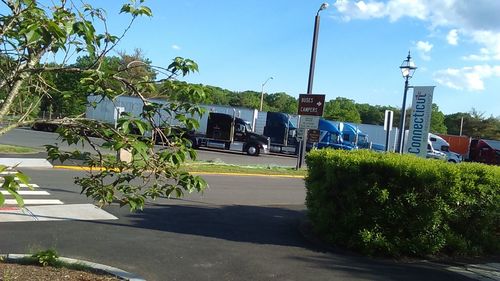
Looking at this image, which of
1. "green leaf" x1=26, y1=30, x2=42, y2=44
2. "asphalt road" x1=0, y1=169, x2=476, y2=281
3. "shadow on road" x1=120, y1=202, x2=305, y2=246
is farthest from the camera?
"shadow on road" x1=120, y1=202, x2=305, y2=246

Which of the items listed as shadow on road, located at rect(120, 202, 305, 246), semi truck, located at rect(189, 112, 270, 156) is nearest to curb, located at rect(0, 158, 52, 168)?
shadow on road, located at rect(120, 202, 305, 246)

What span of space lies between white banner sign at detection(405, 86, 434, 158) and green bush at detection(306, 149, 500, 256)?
9535 mm

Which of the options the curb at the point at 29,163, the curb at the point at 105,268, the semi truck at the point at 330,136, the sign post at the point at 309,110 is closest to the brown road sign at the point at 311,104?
the sign post at the point at 309,110

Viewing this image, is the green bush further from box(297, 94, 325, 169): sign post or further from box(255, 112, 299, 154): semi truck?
box(255, 112, 299, 154): semi truck

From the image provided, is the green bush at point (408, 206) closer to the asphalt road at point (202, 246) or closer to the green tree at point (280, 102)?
the asphalt road at point (202, 246)

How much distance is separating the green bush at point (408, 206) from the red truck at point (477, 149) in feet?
149

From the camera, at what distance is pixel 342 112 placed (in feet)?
344

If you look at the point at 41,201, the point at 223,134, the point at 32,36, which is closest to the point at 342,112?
the point at 223,134

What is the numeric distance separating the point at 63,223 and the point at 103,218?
2.63 feet

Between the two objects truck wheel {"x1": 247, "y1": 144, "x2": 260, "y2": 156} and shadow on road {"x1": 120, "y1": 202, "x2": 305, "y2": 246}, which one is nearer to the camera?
shadow on road {"x1": 120, "y1": 202, "x2": 305, "y2": 246}

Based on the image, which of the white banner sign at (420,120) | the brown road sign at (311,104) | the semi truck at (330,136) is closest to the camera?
the white banner sign at (420,120)

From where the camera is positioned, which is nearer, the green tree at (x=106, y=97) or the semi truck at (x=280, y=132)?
the green tree at (x=106, y=97)

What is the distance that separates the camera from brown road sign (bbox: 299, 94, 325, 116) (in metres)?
22.9

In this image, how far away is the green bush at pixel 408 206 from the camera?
800 cm
